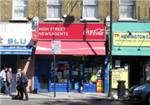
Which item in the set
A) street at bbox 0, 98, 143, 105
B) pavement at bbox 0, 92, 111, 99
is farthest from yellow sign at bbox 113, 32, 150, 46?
street at bbox 0, 98, 143, 105

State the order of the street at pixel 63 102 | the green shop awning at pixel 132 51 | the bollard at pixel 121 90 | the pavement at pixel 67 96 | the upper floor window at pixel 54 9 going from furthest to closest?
the upper floor window at pixel 54 9
the green shop awning at pixel 132 51
the pavement at pixel 67 96
the bollard at pixel 121 90
the street at pixel 63 102

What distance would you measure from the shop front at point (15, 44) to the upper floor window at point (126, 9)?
5.96m

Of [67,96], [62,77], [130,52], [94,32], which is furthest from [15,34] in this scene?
[130,52]

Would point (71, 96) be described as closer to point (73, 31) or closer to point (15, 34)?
point (73, 31)

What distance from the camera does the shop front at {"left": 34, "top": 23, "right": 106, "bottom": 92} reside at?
30.9m

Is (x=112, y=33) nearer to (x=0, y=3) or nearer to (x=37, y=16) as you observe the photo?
(x=37, y=16)

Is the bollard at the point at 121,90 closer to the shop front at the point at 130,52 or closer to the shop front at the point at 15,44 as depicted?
the shop front at the point at 130,52

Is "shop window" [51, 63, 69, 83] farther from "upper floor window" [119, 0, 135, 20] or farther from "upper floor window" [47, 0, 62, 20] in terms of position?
"upper floor window" [119, 0, 135, 20]

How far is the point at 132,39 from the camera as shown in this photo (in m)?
30.7

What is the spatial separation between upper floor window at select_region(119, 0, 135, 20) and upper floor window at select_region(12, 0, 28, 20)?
6.13 meters

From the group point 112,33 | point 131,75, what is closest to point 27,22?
point 112,33

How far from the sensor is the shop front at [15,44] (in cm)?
3081

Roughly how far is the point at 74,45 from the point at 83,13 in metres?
2.23

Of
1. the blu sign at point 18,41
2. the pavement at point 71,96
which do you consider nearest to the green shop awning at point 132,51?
the pavement at point 71,96
